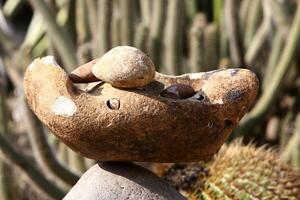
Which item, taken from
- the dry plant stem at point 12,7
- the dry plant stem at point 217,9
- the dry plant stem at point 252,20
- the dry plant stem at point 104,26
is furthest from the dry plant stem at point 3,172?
the dry plant stem at point 12,7

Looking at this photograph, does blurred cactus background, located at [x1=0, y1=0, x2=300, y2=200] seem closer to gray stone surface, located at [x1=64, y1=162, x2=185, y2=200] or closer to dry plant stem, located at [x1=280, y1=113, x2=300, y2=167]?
dry plant stem, located at [x1=280, y1=113, x2=300, y2=167]

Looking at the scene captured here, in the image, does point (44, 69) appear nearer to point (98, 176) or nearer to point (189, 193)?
point (98, 176)

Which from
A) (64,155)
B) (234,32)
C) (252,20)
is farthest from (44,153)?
(252,20)

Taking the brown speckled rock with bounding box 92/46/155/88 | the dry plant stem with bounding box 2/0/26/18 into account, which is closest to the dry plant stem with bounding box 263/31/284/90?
the dry plant stem with bounding box 2/0/26/18

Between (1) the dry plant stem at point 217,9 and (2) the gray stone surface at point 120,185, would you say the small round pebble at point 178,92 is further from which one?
(1) the dry plant stem at point 217,9

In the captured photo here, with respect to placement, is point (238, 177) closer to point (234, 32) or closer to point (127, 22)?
point (127, 22)

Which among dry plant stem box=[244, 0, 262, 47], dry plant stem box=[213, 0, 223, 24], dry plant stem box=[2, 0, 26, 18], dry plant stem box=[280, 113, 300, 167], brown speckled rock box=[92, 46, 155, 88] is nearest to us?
brown speckled rock box=[92, 46, 155, 88]

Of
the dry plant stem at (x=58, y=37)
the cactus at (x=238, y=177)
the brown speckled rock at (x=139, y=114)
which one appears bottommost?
the cactus at (x=238, y=177)
